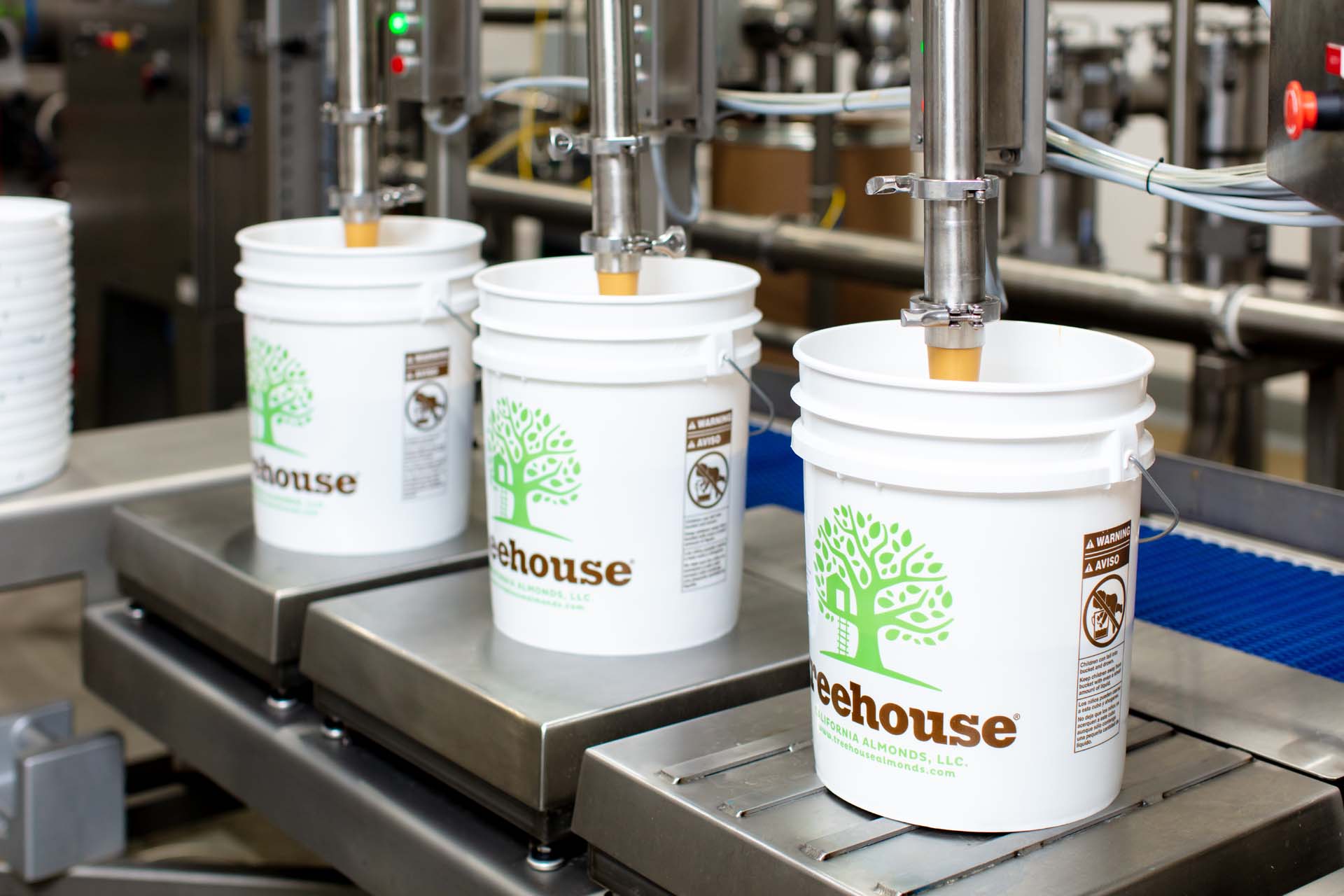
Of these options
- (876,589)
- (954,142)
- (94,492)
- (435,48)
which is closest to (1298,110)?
(954,142)

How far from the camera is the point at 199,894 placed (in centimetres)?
145

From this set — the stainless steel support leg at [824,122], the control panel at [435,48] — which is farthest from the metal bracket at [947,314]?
the stainless steel support leg at [824,122]

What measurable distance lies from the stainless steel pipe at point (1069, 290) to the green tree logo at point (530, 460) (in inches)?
33.4

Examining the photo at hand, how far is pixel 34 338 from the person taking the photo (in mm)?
1298

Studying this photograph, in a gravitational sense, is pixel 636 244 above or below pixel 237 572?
above

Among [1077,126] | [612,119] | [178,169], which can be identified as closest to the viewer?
[612,119]

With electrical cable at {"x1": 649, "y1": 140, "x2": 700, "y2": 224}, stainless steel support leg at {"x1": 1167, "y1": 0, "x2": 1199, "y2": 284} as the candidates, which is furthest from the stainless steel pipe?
electrical cable at {"x1": 649, "y1": 140, "x2": 700, "y2": 224}

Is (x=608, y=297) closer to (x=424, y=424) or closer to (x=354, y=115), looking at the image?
(x=424, y=424)

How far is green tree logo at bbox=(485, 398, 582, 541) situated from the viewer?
2.98ft

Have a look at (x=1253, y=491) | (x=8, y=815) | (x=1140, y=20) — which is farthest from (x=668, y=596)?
(x=1140, y=20)

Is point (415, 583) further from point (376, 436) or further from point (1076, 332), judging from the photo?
point (1076, 332)

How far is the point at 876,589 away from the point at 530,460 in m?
0.29

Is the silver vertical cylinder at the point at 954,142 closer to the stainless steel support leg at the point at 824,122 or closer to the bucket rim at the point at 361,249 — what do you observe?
the bucket rim at the point at 361,249

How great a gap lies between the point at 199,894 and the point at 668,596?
0.76 m
